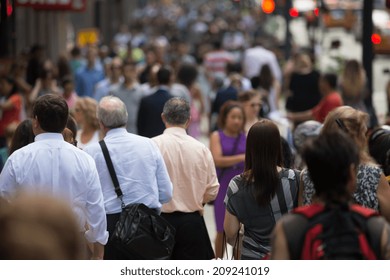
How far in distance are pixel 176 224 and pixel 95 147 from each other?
3.01ft

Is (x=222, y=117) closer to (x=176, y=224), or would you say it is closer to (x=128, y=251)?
(x=176, y=224)

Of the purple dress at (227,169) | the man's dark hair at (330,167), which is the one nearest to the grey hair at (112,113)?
the purple dress at (227,169)

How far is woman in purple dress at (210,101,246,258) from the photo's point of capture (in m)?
10.3

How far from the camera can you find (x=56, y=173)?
6.94 meters

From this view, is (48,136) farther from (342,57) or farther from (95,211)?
(342,57)

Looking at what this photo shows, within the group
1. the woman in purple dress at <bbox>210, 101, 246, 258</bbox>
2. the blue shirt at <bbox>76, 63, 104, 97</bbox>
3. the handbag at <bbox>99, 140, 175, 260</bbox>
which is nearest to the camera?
the handbag at <bbox>99, 140, 175, 260</bbox>

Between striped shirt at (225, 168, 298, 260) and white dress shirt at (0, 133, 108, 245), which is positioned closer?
striped shirt at (225, 168, 298, 260)

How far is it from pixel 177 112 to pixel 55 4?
13.6m

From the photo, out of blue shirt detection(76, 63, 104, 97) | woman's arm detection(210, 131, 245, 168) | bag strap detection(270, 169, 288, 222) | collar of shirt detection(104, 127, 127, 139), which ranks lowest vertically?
blue shirt detection(76, 63, 104, 97)

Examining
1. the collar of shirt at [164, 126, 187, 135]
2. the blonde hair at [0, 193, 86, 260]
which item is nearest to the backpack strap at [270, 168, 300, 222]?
the collar of shirt at [164, 126, 187, 135]

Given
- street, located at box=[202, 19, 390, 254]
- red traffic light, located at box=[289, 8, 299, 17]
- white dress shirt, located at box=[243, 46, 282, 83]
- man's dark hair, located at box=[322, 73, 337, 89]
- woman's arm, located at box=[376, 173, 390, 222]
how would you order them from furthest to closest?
red traffic light, located at box=[289, 8, 299, 17] < white dress shirt, located at box=[243, 46, 282, 83] < street, located at box=[202, 19, 390, 254] < man's dark hair, located at box=[322, 73, 337, 89] < woman's arm, located at box=[376, 173, 390, 222]

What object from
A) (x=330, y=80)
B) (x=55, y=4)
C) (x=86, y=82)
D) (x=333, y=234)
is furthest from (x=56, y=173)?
(x=55, y=4)

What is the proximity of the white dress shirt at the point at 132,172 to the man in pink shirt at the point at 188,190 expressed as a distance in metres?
0.49

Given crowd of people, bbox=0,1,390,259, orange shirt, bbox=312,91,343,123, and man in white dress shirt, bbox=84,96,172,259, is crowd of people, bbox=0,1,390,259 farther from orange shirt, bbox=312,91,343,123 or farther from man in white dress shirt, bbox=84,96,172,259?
orange shirt, bbox=312,91,343,123
